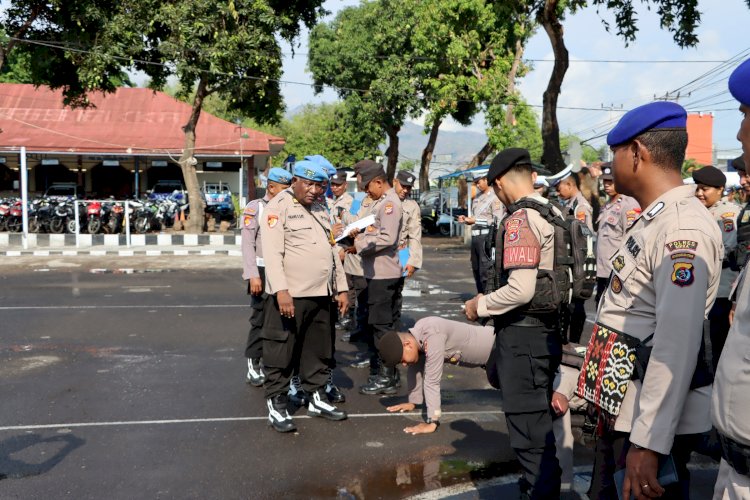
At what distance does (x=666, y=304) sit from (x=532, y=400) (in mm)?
1663

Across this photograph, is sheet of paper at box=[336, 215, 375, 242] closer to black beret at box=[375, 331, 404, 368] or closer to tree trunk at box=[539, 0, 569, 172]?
black beret at box=[375, 331, 404, 368]

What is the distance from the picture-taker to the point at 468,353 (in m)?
5.71

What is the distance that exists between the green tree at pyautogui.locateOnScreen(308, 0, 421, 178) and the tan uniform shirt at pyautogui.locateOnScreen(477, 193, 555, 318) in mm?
31157

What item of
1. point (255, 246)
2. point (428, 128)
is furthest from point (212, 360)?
point (428, 128)

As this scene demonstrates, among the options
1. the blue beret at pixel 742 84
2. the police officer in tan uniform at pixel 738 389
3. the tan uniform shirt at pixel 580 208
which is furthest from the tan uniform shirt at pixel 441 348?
the blue beret at pixel 742 84

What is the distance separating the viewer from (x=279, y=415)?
581 centimetres

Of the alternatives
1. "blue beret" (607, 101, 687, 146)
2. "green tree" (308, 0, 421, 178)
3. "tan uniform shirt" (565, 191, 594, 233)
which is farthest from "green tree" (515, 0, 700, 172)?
"green tree" (308, 0, 421, 178)

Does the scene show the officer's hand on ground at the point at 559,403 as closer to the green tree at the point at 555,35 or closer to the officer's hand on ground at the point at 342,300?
the officer's hand on ground at the point at 342,300

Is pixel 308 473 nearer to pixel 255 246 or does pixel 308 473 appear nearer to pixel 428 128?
pixel 255 246

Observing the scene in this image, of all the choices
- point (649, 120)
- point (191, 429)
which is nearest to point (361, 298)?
point (191, 429)

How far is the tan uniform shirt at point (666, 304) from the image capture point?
7.88 feet

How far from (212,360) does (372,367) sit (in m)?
1.97

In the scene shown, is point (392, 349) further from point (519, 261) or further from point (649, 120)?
point (649, 120)

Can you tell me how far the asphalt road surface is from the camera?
479cm
